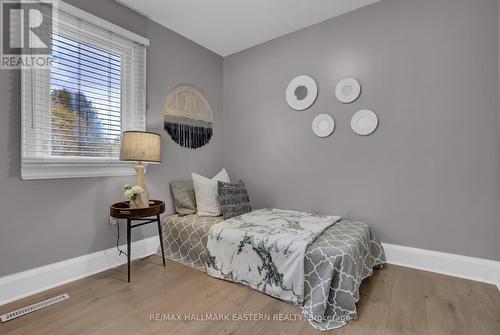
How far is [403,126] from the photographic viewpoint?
2.31m

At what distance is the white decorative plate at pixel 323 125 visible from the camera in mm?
2693

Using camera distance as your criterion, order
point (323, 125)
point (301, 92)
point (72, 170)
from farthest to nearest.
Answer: point (301, 92) < point (323, 125) < point (72, 170)

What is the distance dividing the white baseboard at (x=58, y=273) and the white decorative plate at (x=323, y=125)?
2.26m

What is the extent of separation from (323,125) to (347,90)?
43 centimetres

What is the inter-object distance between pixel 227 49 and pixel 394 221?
9.69ft

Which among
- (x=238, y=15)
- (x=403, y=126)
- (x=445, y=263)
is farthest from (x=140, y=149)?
(x=445, y=263)

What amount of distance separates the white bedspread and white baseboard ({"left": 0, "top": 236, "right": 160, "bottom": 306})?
0.92m

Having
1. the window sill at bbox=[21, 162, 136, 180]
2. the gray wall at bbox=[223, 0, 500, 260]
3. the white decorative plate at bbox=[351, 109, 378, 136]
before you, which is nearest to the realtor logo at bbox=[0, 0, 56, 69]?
the window sill at bbox=[21, 162, 136, 180]

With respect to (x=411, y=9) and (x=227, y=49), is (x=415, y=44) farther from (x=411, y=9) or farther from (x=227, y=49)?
(x=227, y=49)

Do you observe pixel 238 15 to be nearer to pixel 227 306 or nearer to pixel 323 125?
pixel 323 125

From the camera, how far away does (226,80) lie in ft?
11.8

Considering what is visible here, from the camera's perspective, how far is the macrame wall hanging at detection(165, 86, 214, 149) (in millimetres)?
2871

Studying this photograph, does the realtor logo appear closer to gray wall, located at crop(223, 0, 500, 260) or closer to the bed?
the bed

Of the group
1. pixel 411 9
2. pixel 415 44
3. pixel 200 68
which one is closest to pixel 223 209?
pixel 200 68
